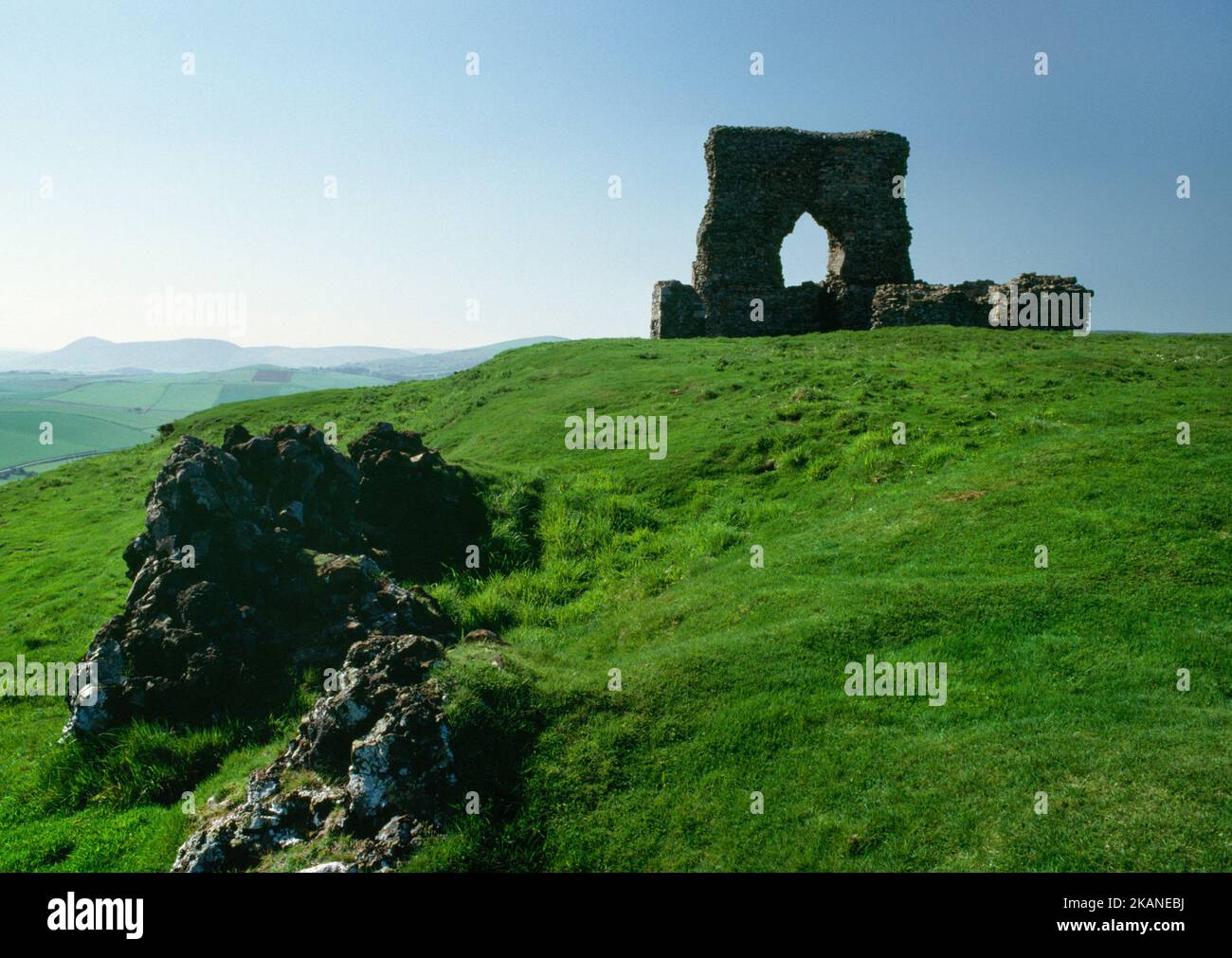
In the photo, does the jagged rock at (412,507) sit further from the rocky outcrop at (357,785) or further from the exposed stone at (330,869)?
the exposed stone at (330,869)

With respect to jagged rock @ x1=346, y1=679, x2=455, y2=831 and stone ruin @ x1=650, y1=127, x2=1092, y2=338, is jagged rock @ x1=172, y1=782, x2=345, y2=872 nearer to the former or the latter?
jagged rock @ x1=346, y1=679, x2=455, y2=831

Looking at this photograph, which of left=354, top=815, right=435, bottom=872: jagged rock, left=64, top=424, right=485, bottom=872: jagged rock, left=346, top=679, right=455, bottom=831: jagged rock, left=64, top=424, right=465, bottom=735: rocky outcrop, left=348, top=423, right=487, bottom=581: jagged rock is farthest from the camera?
left=348, top=423, right=487, bottom=581: jagged rock

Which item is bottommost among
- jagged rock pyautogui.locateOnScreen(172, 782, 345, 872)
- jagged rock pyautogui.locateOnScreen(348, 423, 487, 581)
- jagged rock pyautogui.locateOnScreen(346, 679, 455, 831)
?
jagged rock pyautogui.locateOnScreen(172, 782, 345, 872)

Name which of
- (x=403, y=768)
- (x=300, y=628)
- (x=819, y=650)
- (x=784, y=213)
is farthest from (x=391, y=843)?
(x=784, y=213)

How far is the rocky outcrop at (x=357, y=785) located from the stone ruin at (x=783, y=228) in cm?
3592

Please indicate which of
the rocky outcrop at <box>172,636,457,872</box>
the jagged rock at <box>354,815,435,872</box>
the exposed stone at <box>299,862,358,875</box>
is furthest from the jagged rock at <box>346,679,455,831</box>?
the exposed stone at <box>299,862,358,875</box>

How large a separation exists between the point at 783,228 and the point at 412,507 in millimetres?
34256

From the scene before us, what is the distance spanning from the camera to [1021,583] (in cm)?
1235

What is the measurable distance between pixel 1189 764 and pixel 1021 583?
4.66m

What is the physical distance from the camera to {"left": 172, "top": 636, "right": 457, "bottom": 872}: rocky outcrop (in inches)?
344

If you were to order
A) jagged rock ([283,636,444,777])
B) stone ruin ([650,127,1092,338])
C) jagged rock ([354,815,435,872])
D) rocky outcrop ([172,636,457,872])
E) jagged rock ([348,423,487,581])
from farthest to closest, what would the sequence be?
stone ruin ([650,127,1092,338]) < jagged rock ([348,423,487,581]) < jagged rock ([283,636,444,777]) < rocky outcrop ([172,636,457,872]) < jagged rock ([354,815,435,872])

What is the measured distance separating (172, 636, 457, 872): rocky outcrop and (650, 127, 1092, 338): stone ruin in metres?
35.9
